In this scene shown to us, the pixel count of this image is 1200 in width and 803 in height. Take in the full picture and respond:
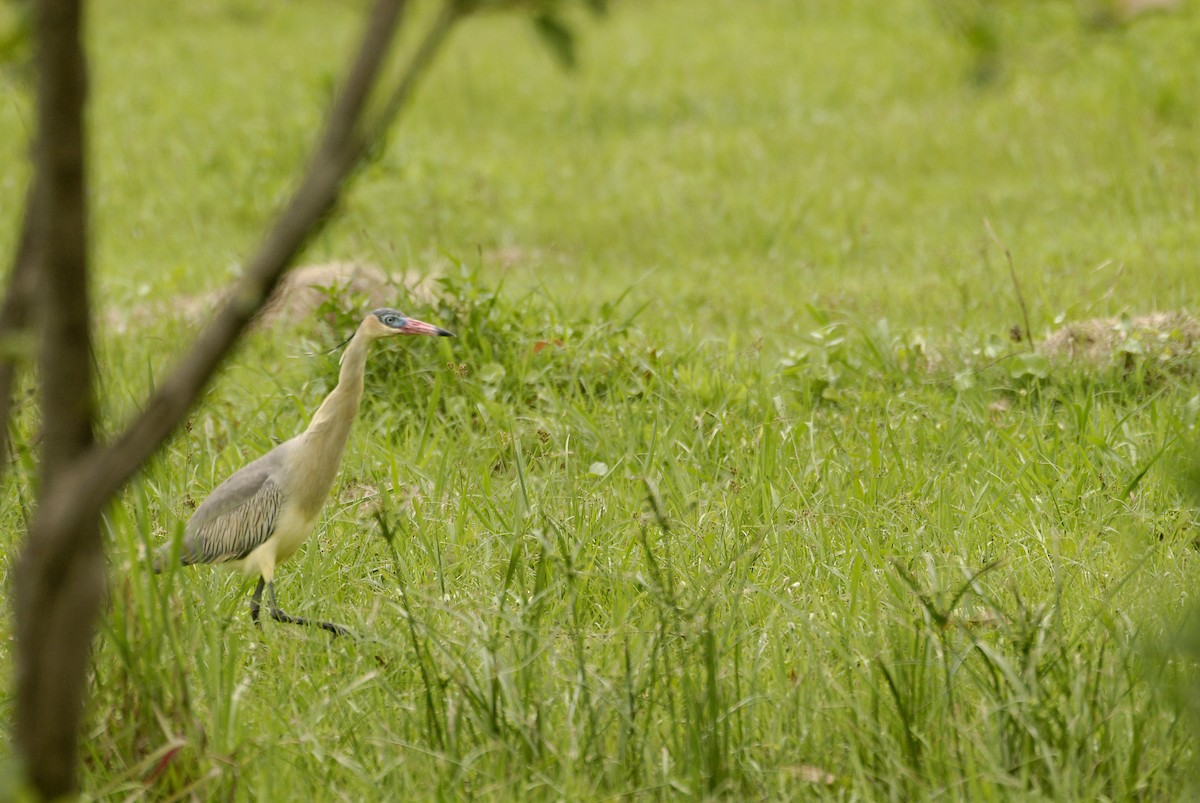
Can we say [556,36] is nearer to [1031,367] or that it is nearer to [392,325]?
[392,325]

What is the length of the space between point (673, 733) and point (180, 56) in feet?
39.7

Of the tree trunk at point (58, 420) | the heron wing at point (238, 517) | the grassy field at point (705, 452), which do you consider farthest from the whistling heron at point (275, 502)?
the tree trunk at point (58, 420)

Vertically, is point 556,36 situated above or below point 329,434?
above

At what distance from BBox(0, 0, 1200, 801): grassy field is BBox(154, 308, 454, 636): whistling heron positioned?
0.46ft

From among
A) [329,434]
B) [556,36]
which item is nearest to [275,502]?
[329,434]

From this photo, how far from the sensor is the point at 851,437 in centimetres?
469

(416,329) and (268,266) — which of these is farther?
(416,329)

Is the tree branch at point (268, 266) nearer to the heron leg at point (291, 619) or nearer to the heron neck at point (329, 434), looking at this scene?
the heron leg at point (291, 619)

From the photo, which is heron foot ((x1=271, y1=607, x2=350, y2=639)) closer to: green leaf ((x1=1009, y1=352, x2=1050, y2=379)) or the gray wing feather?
the gray wing feather

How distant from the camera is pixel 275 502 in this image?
11.4ft

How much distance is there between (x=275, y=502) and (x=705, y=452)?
1484 mm

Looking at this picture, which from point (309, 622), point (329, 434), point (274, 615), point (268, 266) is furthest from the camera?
point (329, 434)

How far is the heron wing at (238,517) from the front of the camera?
3.47 meters

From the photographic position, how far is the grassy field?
262cm
